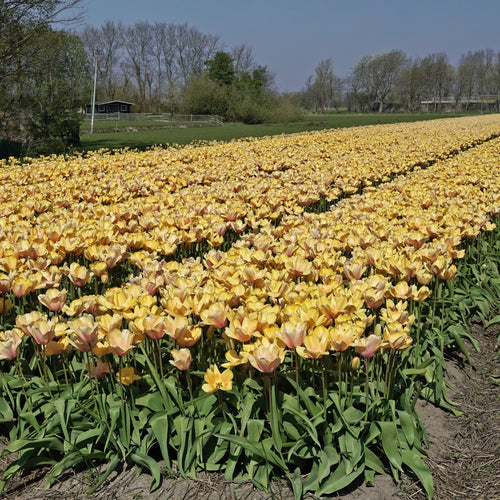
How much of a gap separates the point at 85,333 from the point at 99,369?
278 mm

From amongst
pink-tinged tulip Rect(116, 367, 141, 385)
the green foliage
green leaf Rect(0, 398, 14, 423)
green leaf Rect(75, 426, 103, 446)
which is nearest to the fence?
the green foliage

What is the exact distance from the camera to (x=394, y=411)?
2.24m

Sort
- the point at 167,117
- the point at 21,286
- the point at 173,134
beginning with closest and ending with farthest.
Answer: the point at 21,286
the point at 173,134
the point at 167,117

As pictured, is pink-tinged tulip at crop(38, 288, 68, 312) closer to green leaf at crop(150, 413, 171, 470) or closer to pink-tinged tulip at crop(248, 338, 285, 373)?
green leaf at crop(150, 413, 171, 470)

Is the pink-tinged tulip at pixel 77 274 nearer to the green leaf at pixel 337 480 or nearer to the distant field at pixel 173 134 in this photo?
the green leaf at pixel 337 480

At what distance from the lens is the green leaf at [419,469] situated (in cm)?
205

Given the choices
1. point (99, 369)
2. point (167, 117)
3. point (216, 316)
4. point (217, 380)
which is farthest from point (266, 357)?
point (167, 117)

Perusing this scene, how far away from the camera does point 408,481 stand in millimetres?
2180

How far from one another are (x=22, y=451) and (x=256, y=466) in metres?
1.00

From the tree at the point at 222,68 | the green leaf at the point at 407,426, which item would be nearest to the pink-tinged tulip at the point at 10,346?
the green leaf at the point at 407,426

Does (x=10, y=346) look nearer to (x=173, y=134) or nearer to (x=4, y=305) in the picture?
(x=4, y=305)

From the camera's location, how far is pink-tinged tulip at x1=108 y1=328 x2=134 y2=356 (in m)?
2.03

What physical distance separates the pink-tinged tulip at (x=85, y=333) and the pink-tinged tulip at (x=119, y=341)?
0.08 m

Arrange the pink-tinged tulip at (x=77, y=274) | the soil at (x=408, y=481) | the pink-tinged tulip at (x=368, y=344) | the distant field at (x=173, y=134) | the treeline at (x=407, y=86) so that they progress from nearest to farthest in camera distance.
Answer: the pink-tinged tulip at (x=368, y=344)
the soil at (x=408, y=481)
the pink-tinged tulip at (x=77, y=274)
the distant field at (x=173, y=134)
the treeline at (x=407, y=86)
